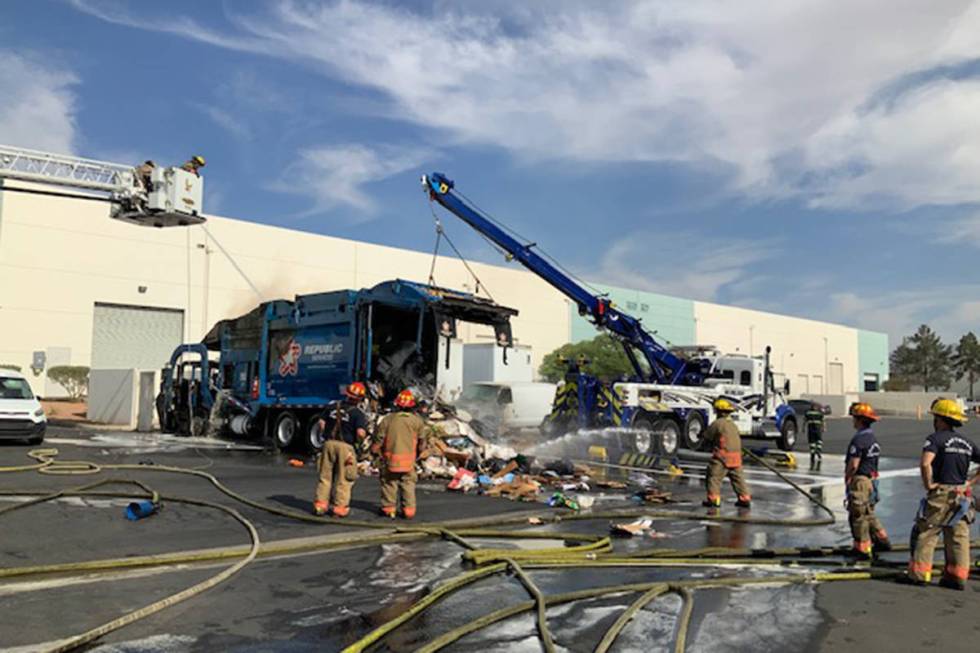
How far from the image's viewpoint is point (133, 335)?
36.8 m

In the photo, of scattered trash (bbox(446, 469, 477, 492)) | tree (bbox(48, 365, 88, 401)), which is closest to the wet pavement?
scattered trash (bbox(446, 469, 477, 492))

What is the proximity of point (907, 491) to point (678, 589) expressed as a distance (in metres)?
8.87

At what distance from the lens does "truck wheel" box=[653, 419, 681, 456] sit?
18094 millimetres

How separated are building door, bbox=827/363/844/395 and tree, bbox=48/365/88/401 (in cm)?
7017

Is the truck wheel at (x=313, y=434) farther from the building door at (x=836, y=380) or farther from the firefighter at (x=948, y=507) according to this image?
the building door at (x=836, y=380)

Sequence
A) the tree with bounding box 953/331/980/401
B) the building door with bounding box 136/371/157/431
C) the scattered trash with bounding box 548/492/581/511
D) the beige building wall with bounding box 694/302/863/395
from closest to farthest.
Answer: the scattered trash with bounding box 548/492/581/511 → the building door with bounding box 136/371/157/431 → the beige building wall with bounding box 694/302/863/395 → the tree with bounding box 953/331/980/401

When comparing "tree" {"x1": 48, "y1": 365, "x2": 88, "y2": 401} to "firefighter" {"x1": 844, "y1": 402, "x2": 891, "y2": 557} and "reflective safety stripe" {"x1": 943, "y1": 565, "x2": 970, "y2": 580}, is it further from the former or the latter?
"reflective safety stripe" {"x1": 943, "y1": 565, "x2": 970, "y2": 580}

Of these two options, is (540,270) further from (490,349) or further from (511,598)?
(511,598)

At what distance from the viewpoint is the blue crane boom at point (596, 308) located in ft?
60.2

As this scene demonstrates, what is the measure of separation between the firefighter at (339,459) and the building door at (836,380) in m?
80.2

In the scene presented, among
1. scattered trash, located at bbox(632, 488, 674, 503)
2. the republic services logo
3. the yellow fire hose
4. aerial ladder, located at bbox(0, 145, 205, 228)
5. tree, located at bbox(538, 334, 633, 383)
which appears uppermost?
aerial ladder, located at bbox(0, 145, 205, 228)

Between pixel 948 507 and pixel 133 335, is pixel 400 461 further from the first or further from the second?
pixel 133 335

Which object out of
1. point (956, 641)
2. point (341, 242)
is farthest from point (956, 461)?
point (341, 242)

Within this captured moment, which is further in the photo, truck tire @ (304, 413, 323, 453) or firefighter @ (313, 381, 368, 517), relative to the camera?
truck tire @ (304, 413, 323, 453)
